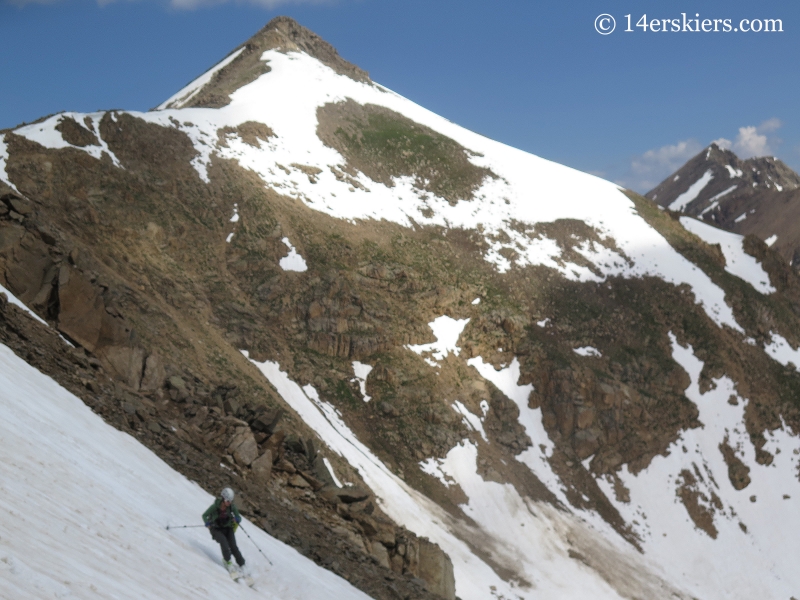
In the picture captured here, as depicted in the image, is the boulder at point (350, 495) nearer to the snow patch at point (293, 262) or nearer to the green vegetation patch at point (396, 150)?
the snow patch at point (293, 262)

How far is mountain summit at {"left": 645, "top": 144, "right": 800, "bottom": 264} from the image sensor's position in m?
139

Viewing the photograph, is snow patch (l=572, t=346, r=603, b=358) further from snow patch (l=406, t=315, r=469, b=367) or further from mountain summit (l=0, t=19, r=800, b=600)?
snow patch (l=406, t=315, r=469, b=367)

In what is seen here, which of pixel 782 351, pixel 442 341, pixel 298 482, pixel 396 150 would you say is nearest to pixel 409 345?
pixel 442 341

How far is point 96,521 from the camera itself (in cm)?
1034

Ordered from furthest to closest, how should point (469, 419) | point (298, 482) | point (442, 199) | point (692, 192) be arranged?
point (692, 192), point (442, 199), point (469, 419), point (298, 482)

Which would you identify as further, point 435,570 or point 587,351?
point 587,351

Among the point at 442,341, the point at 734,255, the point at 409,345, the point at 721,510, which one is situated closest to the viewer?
the point at 409,345

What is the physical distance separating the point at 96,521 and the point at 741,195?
172 m

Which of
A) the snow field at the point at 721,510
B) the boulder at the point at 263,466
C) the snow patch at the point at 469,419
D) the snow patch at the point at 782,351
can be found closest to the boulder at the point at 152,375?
the boulder at the point at 263,466

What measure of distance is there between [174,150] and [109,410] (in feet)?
103

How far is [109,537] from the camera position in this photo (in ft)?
33.1

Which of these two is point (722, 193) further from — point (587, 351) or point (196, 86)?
point (587, 351)

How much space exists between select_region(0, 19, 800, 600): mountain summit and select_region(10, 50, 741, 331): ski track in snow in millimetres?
278

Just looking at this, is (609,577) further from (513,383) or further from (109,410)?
(109,410)
